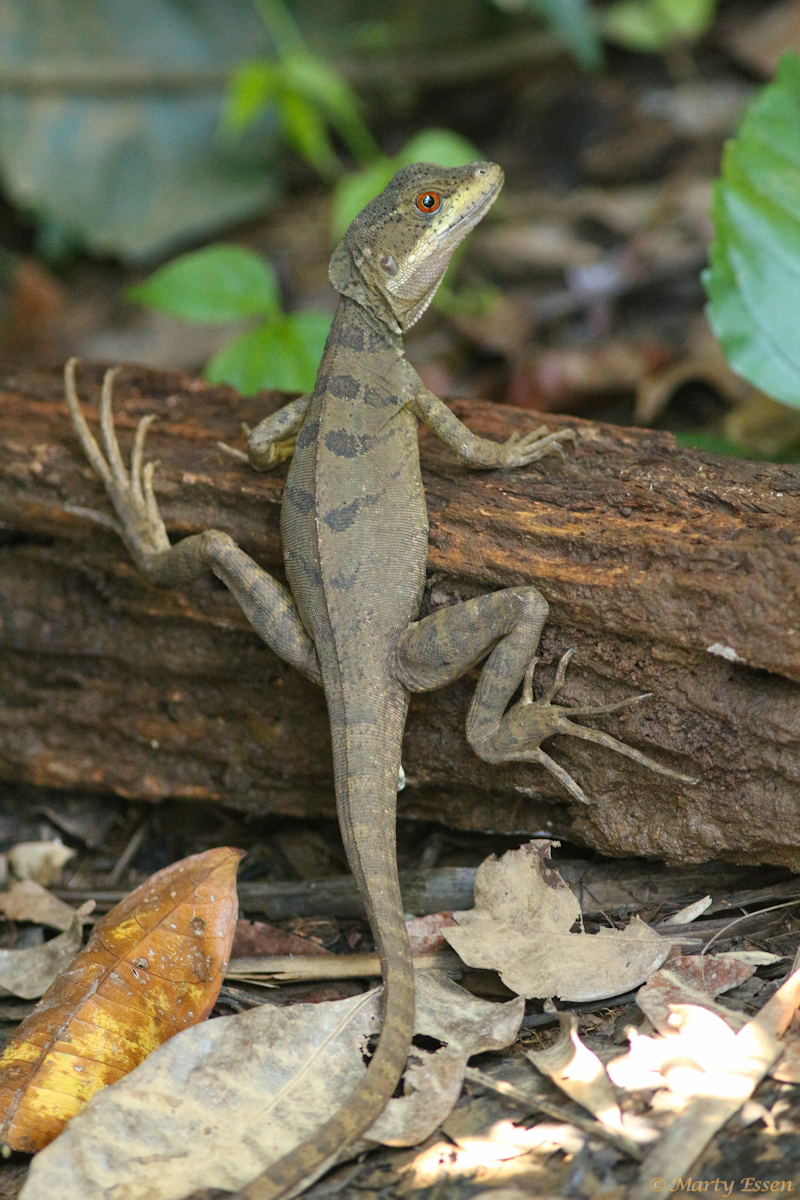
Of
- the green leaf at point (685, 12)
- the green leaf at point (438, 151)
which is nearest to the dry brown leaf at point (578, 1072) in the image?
the green leaf at point (438, 151)

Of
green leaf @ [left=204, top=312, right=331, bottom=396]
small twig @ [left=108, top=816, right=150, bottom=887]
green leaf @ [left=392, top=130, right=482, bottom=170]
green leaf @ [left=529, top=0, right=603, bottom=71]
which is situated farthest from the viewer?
green leaf @ [left=529, top=0, right=603, bottom=71]

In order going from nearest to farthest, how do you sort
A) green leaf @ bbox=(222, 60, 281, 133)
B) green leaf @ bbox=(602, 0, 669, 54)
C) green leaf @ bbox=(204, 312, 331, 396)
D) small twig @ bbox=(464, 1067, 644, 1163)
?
1. small twig @ bbox=(464, 1067, 644, 1163)
2. green leaf @ bbox=(204, 312, 331, 396)
3. green leaf @ bbox=(222, 60, 281, 133)
4. green leaf @ bbox=(602, 0, 669, 54)

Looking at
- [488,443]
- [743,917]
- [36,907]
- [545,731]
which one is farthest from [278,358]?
[743,917]

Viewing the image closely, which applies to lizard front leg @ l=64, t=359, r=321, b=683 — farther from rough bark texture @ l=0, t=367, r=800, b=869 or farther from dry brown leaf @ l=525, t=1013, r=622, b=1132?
A: dry brown leaf @ l=525, t=1013, r=622, b=1132

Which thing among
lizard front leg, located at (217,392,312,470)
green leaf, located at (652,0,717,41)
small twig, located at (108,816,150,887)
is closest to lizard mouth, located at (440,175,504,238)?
lizard front leg, located at (217,392,312,470)

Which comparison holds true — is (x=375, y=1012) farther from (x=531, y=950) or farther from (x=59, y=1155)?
(x=59, y=1155)

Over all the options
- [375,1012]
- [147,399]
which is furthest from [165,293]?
[375,1012]
